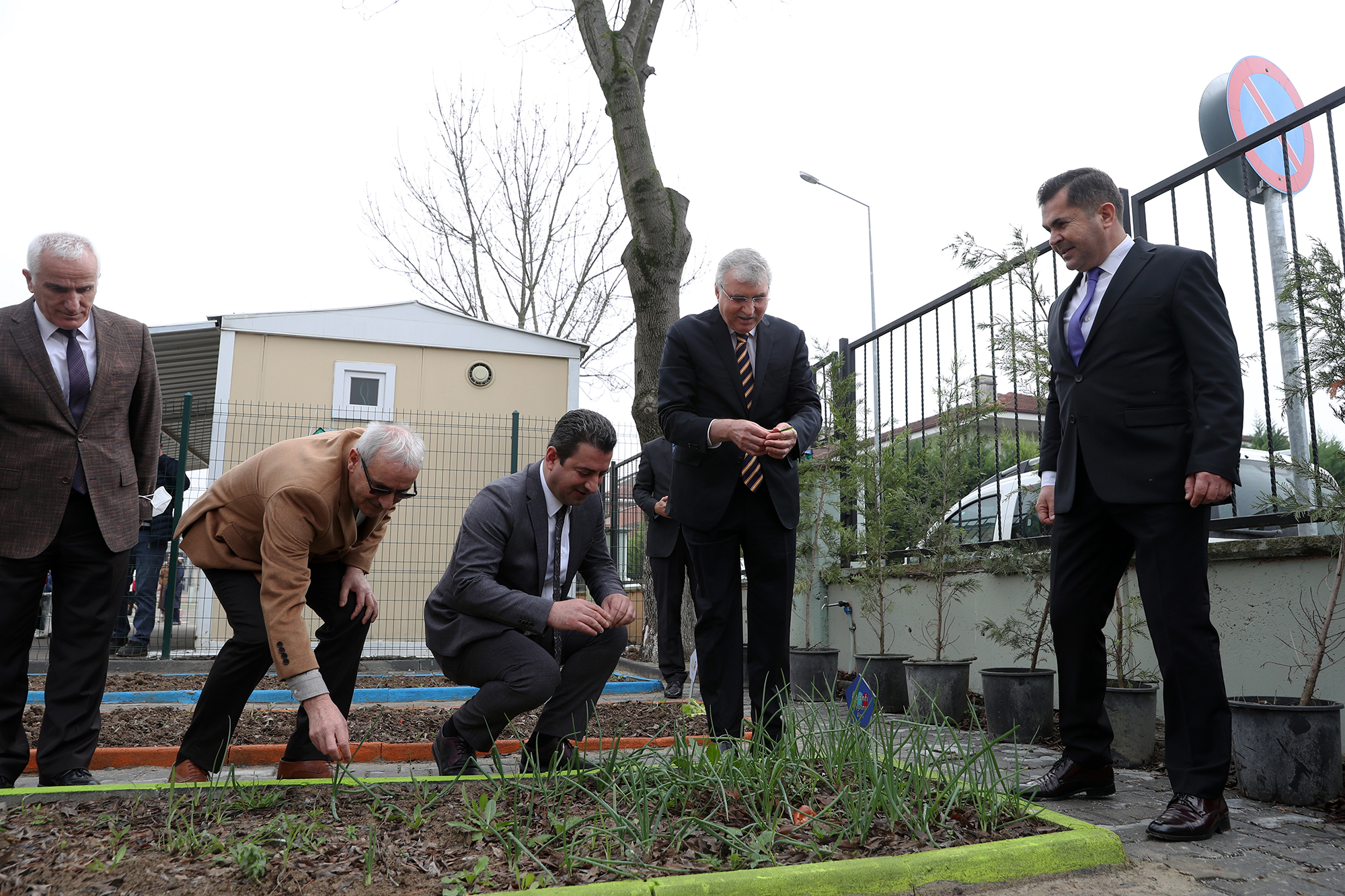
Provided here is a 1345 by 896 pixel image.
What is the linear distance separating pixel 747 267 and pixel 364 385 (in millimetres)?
8089

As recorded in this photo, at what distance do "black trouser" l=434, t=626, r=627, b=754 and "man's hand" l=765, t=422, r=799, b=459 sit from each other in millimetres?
843

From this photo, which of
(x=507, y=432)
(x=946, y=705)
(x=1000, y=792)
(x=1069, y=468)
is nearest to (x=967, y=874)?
(x=1000, y=792)

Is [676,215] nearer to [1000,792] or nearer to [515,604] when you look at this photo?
[515,604]

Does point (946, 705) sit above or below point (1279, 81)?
below

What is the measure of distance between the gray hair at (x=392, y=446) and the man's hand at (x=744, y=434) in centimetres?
103

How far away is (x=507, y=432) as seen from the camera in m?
9.77

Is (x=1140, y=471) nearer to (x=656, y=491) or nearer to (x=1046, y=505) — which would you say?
(x=1046, y=505)

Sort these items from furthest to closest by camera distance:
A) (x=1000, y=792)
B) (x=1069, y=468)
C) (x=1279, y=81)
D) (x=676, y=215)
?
(x=676, y=215)
(x=1279, y=81)
(x=1069, y=468)
(x=1000, y=792)

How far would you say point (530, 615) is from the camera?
2.94 metres

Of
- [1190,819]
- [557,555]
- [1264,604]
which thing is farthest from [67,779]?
[1264,604]

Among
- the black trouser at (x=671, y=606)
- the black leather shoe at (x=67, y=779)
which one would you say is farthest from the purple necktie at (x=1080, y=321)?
the black leather shoe at (x=67, y=779)

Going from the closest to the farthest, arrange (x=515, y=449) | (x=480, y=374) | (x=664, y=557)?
(x=664, y=557) → (x=515, y=449) → (x=480, y=374)

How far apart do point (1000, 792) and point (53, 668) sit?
3.04 m

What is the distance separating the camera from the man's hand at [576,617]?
113 inches
